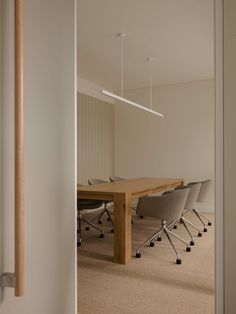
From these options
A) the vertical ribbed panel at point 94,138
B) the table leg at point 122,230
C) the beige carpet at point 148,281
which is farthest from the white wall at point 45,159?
the vertical ribbed panel at point 94,138

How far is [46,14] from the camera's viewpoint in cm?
144

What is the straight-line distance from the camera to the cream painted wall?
5.42ft

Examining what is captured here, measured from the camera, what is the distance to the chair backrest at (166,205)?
3.26m

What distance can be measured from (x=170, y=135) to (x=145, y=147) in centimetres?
65

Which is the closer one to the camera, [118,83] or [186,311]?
[186,311]

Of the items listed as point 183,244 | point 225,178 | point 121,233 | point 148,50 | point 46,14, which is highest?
point 148,50

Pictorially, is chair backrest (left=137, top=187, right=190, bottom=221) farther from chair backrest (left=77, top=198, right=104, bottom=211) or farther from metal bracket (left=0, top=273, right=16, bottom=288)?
metal bracket (left=0, top=273, right=16, bottom=288)

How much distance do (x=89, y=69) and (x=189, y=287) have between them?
4.20m

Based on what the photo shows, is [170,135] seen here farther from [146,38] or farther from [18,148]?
[18,148]

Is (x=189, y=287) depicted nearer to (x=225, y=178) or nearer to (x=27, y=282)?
(x=225, y=178)

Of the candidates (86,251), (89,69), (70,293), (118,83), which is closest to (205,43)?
(89,69)

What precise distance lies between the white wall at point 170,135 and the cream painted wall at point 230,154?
184 inches

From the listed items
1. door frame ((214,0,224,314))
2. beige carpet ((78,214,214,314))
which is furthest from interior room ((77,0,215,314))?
door frame ((214,0,224,314))

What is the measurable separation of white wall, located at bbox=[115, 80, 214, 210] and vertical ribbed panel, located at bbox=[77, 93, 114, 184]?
0.98 ft
